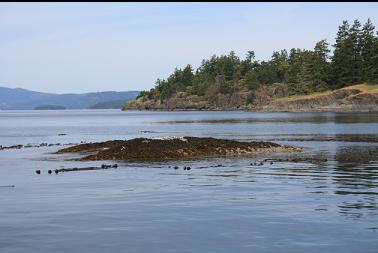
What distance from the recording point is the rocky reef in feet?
148

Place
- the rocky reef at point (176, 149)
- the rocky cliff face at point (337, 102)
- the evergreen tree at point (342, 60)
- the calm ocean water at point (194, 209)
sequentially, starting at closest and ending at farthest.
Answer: the calm ocean water at point (194, 209) < the rocky reef at point (176, 149) < the rocky cliff face at point (337, 102) < the evergreen tree at point (342, 60)

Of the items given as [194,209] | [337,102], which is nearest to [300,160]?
[194,209]

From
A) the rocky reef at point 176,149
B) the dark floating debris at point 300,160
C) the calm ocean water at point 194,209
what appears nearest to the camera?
the calm ocean water at point 194,209

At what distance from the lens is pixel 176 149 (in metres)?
46.6

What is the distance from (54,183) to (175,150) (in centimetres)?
1701

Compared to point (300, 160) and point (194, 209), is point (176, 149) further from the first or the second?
point (194, 209)

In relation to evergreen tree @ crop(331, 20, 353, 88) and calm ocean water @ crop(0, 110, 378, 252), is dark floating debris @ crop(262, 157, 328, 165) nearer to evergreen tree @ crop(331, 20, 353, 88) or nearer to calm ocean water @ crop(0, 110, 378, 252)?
calm ocean water @ crop(0, 110, 378, 252)

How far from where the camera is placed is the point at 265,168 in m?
36.7

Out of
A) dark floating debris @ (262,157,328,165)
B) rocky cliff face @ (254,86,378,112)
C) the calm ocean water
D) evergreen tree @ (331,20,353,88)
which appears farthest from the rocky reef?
evergreen tree @ (331,20,353,88)

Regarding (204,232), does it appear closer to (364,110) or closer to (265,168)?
(265,168)

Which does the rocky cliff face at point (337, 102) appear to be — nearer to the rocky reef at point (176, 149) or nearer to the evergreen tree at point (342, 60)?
the evergreen tree at point (342, 60)

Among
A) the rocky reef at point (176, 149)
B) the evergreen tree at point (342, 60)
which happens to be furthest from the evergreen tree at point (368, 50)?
the rocky reef at point (176, 149)

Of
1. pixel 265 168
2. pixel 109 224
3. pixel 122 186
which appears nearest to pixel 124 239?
pixel 109 224

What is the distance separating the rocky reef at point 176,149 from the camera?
45.2 m
